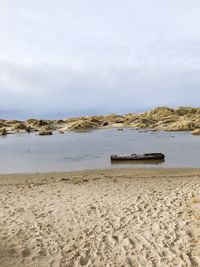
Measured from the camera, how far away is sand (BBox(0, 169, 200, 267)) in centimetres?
979

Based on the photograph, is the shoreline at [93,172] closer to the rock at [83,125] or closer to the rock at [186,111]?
the rock at [83,125]

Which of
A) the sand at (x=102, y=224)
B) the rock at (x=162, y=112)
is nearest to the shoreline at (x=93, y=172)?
the sand at (x=102, y=224)

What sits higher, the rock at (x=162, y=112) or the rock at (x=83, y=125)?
the rock at (x=162, y=112)

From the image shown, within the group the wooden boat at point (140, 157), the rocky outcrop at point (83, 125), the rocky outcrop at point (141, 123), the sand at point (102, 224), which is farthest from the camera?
the rocky outcrop at point (83, 125)

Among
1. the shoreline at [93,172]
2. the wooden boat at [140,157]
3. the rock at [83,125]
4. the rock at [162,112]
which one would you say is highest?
the rock at [162,112]

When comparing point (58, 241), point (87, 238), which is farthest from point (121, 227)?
point (58, 241)

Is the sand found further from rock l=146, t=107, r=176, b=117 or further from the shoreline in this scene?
rock l=146, t=107, r=176, b=117

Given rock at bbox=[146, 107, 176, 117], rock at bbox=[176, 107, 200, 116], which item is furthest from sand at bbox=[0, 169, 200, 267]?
rock at bbox=[176, 107, 200, 116]

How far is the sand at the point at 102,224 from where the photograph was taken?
979 centimetres

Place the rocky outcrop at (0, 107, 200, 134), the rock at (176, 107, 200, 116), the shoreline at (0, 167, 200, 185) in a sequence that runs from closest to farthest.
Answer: the shoreline at (0, 167, 200, 185), the rocky outcrop at (0, 107, 200, 134), the rock at (176, 107, 200, 116)

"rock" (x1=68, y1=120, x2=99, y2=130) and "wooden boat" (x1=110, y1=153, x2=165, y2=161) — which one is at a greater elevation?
"rock" (x1=68, y1=120, x2=99, y2=130)

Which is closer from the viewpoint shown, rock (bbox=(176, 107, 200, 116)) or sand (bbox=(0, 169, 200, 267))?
sand (bbox=(0, 169, 200, 267))

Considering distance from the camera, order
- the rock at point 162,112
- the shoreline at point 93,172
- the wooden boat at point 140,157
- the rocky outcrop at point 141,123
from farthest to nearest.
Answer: the rock at point 162,112 < the rocky outcrop at point 141,123 < the wooden boat at point 140,157 < the shoreline at point 93,172

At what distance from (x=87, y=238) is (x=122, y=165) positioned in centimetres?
1734
